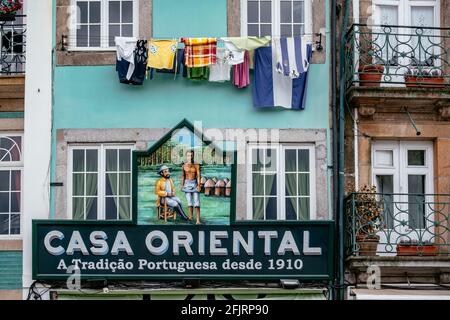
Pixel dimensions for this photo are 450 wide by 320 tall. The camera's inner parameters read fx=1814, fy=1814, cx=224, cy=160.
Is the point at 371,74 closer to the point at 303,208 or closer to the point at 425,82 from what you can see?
the point at 425,82

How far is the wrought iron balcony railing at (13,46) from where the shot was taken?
29.5 meters

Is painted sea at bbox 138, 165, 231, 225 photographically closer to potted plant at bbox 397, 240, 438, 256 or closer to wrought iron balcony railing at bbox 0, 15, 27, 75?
potted plant at bbox 397, 240, 438, 256

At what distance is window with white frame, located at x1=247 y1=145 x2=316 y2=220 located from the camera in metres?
29.0

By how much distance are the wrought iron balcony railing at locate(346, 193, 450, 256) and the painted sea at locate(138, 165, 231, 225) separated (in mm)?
1977

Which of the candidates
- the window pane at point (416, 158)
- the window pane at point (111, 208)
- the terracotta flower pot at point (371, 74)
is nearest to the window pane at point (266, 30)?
the terracotta flower pot at point (371, 74)

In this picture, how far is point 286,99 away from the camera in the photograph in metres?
29.0

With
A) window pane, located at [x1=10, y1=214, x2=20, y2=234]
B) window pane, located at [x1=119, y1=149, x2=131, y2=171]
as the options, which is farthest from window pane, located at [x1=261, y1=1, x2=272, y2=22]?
window pane, located at [x1=10, y1=214, x2=20, y2=234]

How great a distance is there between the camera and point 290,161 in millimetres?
29141

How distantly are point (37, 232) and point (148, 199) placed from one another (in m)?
1.83

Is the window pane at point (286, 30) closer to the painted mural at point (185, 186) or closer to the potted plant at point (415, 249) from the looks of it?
the painted mural at point (185, 186)

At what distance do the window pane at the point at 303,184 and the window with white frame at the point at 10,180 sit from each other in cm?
451

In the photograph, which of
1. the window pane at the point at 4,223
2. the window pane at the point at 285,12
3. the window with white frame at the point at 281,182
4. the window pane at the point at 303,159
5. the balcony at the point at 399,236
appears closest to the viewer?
the balcony at the point at 399,236

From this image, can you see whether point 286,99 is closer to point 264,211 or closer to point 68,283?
point 264,211
